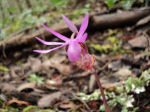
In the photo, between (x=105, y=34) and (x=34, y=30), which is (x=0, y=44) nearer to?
(x=34, y=30)

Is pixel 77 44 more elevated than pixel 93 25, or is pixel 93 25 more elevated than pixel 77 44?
pixel 93 25

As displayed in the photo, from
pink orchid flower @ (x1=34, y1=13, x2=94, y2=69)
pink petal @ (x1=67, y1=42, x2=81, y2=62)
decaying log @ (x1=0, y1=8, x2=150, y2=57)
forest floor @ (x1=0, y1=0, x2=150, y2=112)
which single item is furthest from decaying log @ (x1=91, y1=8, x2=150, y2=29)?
pink petal @ (x1=67, y1=42, x2=81, y2=62)

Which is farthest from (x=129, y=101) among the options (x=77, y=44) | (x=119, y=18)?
(x=119, y=18)

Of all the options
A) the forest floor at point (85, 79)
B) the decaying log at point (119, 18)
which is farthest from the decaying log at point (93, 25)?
the forest floor at point (85, 79)

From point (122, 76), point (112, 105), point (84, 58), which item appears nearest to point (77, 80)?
point (122, 76)

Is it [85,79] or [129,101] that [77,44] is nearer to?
[129,101]

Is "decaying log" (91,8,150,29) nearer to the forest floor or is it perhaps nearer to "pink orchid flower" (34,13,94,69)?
the forest floor
